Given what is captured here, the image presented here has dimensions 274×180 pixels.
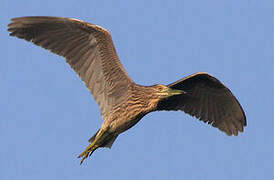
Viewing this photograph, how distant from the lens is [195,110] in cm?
1564

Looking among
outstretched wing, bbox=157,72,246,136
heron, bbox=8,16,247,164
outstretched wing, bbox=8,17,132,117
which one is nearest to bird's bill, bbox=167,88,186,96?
heron, bbox=8,16,247,164

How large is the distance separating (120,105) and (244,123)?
3049 mm

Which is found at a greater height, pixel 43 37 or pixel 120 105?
pixel 43 37

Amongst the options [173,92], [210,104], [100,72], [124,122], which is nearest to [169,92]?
[173,92]

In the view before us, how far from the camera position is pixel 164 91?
1407 cm

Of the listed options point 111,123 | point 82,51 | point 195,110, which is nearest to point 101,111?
point 111,123

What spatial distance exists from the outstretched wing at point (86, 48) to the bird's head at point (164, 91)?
0.60 m

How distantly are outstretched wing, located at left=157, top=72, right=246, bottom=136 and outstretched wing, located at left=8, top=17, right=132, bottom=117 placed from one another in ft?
4.40

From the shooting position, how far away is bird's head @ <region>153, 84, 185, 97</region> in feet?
46.1

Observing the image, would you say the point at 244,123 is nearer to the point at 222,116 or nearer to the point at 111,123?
the point at 222,116

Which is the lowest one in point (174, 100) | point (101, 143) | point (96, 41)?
point (101, 143)

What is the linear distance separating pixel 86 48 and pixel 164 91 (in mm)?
1861

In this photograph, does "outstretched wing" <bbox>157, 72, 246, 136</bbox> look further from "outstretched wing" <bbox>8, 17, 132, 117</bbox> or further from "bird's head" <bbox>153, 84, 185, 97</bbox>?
"outstretched wing" <bbox>8, 17, 132, 117</bbox>

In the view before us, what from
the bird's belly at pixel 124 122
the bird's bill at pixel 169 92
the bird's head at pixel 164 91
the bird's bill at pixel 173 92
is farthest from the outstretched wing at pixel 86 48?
the bird's bill at pixel 173 92
